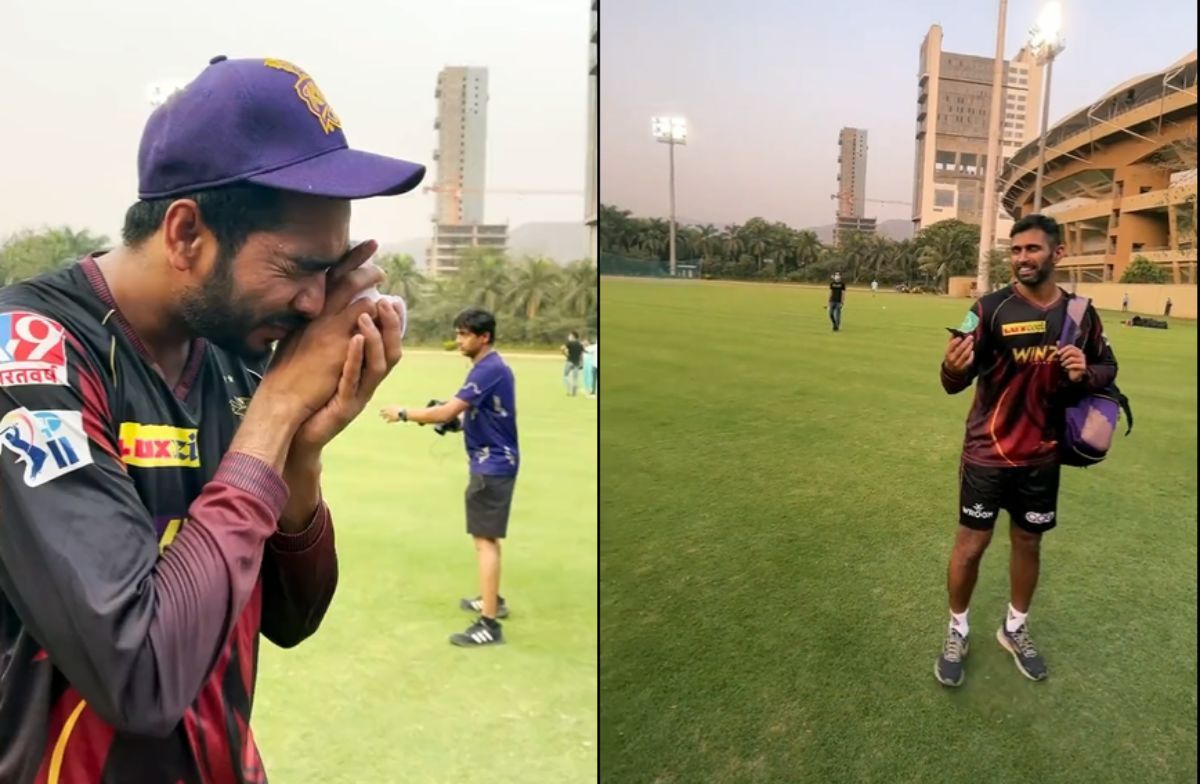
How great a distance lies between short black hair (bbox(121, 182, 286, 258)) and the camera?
756mm

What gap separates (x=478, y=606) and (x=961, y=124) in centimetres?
226

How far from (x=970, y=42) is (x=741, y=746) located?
150 centimetres

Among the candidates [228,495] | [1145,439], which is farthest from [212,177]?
[1145,439]

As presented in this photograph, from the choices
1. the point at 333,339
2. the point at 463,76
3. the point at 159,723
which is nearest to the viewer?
the point at 159,723

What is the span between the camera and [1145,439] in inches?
60.7

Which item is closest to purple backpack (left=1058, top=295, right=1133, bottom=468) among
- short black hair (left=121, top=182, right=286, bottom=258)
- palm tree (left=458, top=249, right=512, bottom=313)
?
palm tree (left=458, top=249, right=512, bottom=313)

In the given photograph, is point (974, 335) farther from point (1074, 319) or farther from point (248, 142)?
point (248, 142)

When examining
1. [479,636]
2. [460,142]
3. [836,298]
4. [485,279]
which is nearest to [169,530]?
[460,142]

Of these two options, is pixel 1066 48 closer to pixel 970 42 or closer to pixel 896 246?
pixel 970 42

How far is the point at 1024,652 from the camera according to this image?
67.6 inches

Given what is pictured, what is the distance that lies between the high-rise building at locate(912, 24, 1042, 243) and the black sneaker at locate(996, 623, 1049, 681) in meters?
0.76

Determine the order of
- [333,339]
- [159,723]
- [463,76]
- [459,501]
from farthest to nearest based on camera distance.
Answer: [459,501] < [463,76] < [333,339] < [159,723]

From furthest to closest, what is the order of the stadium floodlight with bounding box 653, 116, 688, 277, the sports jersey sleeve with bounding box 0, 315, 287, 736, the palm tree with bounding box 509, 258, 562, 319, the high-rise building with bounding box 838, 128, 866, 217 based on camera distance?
1. the palm tree with bounding box 509, 258, 562, 319
2. the stadium floodlight with bounding box 653, 116, 688, 277
3. the high-rise building with bounding box 838, 128, 866, 217
4. the sports jersey sleeve with bounding box 0, 315, 287, 736

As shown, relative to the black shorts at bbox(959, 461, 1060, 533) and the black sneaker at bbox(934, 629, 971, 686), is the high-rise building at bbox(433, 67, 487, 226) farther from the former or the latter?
the black sneaker at bbox(934, 629, 971, 686)
